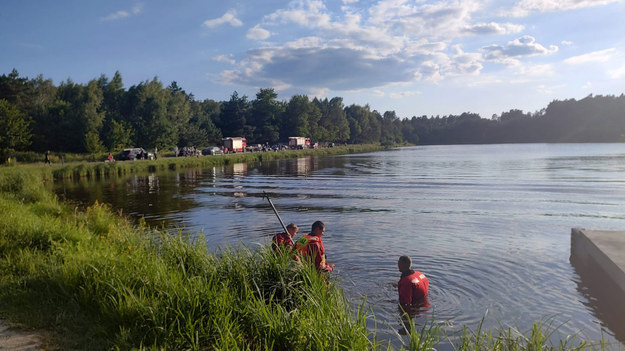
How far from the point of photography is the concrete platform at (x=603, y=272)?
8352 millimetres

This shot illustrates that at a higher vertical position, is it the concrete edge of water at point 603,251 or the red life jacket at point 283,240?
the red life jacket at point 283,240

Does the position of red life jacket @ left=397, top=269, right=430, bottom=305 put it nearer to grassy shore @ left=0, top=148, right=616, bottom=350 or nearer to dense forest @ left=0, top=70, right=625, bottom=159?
grassy shore @ left=0, top=148, right=616, bottom=350

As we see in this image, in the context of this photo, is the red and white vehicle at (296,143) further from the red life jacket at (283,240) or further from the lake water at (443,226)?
the red life jacket at (283,240)

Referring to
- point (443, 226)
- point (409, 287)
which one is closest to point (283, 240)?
point (409, 287)

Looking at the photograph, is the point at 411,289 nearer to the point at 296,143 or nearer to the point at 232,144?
the point at 232,144

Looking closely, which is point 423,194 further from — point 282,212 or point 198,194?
point 198,194

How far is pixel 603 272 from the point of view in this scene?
962 centimetres

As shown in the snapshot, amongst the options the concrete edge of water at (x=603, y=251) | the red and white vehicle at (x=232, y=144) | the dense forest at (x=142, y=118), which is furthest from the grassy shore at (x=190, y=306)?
the red and white vehicle at (x=232, y=144)

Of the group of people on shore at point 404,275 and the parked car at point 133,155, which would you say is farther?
the parked car at point 133,155

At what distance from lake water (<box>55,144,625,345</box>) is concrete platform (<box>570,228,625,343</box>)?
0.29 feet

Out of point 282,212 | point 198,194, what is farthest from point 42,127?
point 282,212

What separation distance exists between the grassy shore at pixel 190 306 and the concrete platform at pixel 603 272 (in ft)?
7.95

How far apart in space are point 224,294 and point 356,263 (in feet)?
23.3

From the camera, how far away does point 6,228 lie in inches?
399
